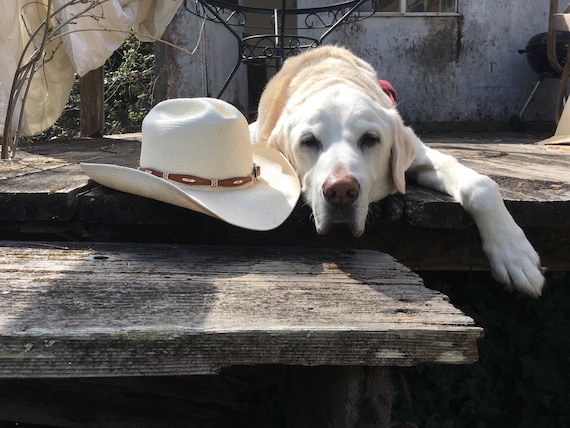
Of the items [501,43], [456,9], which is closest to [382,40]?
[456,9]

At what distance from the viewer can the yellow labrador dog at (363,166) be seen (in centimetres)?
194

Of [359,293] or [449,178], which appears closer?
[359,293]

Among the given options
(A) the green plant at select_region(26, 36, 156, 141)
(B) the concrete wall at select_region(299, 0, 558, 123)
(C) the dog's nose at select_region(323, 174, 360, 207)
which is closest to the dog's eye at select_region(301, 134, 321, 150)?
(C) the dog's nose at select_region(323, 174, 360, 207)

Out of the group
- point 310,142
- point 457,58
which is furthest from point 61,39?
point 457,58

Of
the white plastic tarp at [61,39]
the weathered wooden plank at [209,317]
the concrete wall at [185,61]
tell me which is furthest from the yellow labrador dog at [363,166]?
the concrete wall at [185,61]

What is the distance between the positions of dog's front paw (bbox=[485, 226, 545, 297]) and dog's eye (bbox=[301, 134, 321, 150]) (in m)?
0.72

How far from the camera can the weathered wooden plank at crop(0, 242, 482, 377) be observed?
1184mm

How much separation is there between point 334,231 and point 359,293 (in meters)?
0.59

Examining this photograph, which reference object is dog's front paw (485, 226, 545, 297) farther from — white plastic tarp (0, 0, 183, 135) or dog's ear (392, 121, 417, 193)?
white plastic tarp (0, 0, 183, 135)

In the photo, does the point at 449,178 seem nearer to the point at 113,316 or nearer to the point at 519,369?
the point at 519,369

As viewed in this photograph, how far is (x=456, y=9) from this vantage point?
6.76m

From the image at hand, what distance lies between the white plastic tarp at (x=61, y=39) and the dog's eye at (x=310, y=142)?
1.55 meters

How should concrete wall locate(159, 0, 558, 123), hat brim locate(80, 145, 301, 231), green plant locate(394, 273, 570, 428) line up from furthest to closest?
concrete wall locate(159, 0, 558, 123)
green plant locate(394, 273, 570, 428)
hat brim locate(80, 145, 301, 231)

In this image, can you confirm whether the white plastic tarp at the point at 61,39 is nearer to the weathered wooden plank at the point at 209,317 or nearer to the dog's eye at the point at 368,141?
the dog's eye at the point at 368,141
